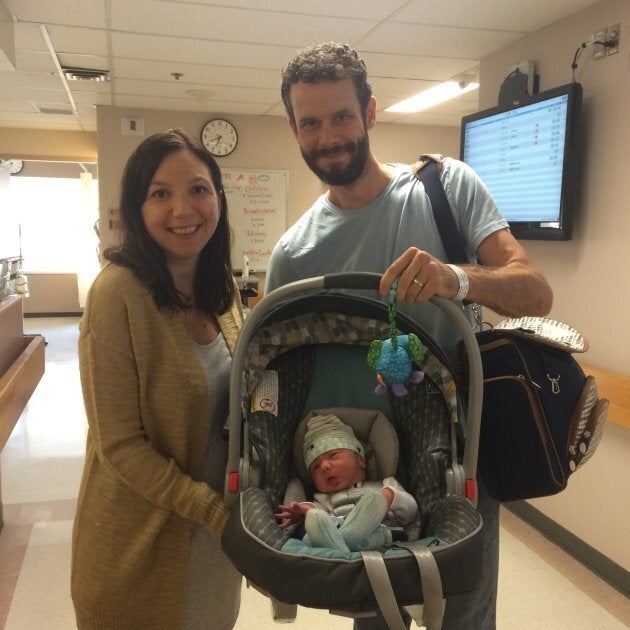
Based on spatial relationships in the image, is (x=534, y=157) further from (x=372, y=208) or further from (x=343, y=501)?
(x=343, y=501)

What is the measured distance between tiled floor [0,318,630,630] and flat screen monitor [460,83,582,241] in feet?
4.84

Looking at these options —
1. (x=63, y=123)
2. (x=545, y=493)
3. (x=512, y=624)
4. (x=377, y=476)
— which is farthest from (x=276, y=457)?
(x=63, y=123)

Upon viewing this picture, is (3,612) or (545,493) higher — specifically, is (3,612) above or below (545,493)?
below

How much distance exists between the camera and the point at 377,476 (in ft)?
4.56

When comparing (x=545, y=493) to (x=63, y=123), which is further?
(x=63, y=123)

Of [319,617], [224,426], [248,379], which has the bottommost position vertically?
[319,617]

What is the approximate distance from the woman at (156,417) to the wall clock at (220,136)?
3.97 m

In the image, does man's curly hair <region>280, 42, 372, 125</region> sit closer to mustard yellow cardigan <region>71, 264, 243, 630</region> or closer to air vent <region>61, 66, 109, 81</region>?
mustard yellow cardigan <region>71, 264, 243, 630</region>

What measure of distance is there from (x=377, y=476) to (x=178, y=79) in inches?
136

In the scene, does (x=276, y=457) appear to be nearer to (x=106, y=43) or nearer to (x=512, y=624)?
(x=512, y=624)

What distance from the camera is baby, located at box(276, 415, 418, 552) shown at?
1013 millimetres

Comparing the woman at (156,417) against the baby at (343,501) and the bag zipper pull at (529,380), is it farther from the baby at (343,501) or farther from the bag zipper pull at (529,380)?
the bag zipper pull at (529,380)

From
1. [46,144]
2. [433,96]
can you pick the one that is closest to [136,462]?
[433,96]

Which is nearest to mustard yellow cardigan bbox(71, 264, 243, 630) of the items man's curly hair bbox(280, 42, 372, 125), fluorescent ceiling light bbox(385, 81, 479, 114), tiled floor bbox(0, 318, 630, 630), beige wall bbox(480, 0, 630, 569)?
man's curly hair bbox(280, 42, 372, 125)
